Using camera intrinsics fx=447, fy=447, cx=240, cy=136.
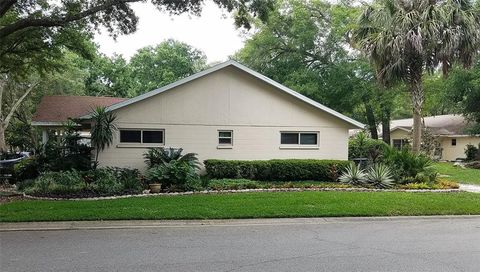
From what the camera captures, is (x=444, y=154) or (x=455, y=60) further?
(x=444, y=154)

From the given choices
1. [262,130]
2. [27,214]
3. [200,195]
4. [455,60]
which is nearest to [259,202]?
[200,195]

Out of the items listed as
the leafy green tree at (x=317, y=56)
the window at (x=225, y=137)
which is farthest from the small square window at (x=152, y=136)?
the leafy green tree at (x=317, y=56)

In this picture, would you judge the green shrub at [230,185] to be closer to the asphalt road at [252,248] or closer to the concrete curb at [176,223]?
the concrete curb at [176,223]

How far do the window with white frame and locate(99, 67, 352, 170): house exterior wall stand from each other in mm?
212

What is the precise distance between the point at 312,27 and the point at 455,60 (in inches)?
702

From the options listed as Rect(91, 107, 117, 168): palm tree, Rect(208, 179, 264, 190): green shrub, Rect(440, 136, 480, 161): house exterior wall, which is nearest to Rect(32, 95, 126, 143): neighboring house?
Rect(91, 107, 117, 168): palm tree

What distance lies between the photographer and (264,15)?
51.5 feet

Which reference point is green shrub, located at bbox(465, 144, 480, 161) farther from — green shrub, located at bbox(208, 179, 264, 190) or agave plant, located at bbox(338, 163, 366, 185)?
green shrub, located at bbox(208, 179, 264, 190)

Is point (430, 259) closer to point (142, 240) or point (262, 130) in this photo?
point (142, 240)

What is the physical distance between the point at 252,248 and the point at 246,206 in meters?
4.27

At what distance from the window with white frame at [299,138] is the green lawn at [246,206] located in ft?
19.2

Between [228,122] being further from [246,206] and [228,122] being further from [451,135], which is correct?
[451,135]

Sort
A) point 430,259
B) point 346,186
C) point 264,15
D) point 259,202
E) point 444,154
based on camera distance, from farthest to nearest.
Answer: point 444,154 < point 346,186 < point 264,15 < point 259,202 < point 430,259

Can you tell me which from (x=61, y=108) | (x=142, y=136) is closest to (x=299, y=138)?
(x=142, y=136)
